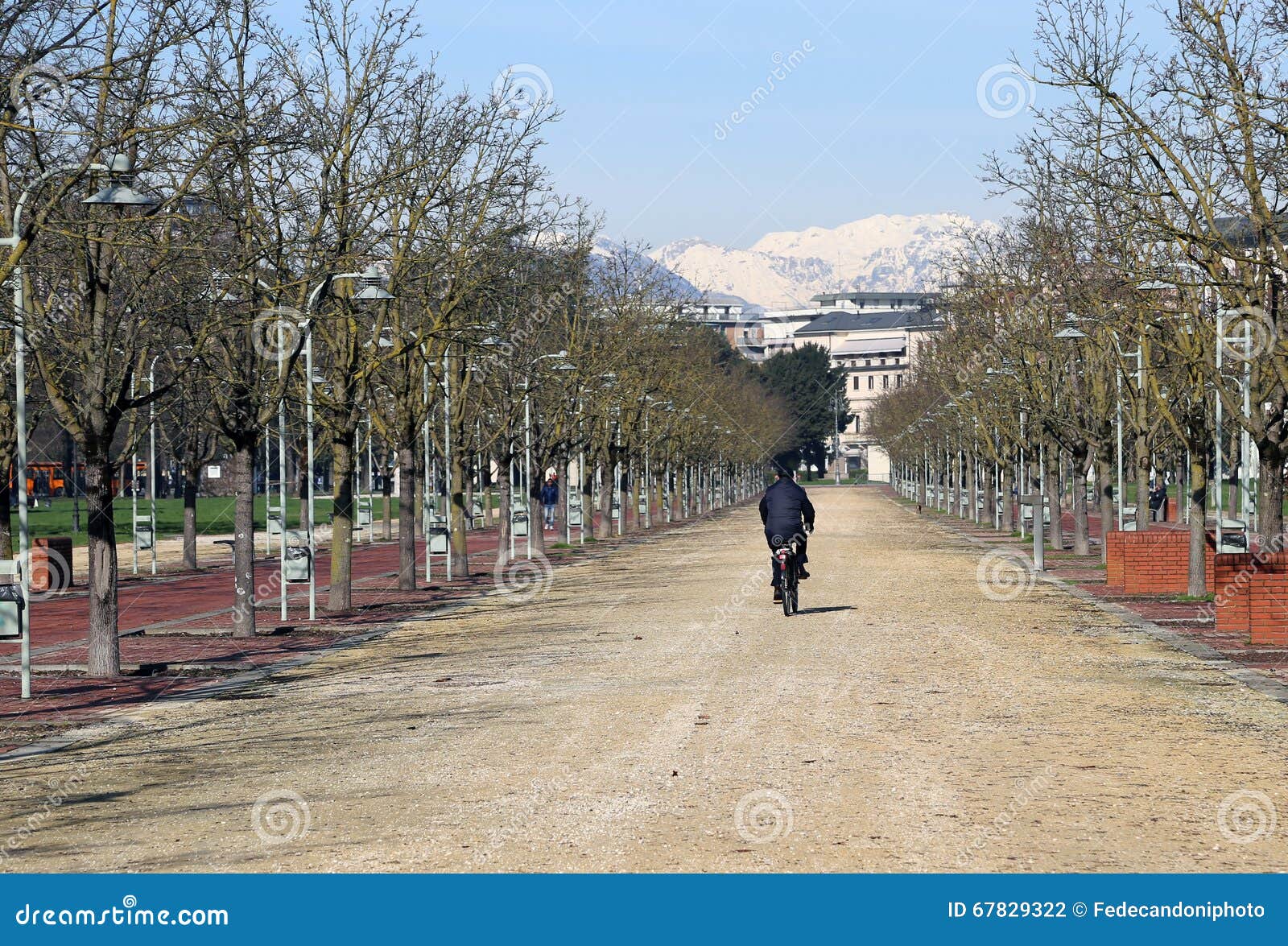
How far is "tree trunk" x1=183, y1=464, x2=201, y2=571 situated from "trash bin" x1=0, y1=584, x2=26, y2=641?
23.9 metres

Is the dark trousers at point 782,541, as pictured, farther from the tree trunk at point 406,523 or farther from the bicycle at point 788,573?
the tree trunk at point 406,523

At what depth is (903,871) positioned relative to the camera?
8.04 metres

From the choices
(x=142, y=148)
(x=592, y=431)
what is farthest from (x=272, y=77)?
(x=592, y=431)

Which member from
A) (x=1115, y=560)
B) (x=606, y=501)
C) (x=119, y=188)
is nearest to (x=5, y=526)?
(x=119, y=188)

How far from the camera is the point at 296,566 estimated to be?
25.5 meters

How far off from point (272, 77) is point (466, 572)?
14796 millimetres

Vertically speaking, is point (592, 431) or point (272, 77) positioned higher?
point (272, 77)

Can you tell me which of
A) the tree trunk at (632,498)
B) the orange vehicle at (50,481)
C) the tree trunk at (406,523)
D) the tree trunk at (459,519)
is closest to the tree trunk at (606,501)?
the tree trunk at (632,498)

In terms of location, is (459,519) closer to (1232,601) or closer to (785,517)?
(785,517)

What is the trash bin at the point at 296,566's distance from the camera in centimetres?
2531

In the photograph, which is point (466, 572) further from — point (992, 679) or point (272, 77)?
point (992, 679)

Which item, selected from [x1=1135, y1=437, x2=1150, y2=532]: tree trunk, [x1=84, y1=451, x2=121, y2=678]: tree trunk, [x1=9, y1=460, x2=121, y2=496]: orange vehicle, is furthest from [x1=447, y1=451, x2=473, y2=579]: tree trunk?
[x1=9, y1=460, x2=121, y2=496]: orange vehicle

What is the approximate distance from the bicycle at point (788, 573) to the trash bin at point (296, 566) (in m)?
6.71

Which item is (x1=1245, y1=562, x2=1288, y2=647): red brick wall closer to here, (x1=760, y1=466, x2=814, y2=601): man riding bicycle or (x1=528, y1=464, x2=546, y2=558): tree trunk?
(x1=760, y1=466, x2=814, y2=601): man riding bicycle
